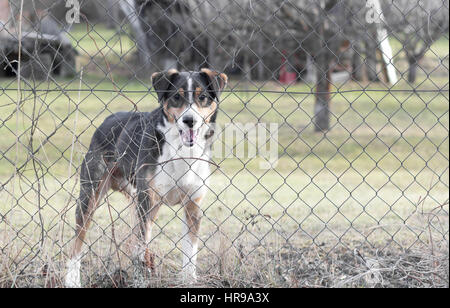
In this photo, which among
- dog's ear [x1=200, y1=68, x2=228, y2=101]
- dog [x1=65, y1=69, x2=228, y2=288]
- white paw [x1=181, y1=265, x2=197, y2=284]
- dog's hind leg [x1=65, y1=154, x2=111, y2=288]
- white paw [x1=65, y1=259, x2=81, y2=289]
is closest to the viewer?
white paw [x1=65, y1=259, x2=81, y2=289]

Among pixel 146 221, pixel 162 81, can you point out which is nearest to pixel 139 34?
pixel 162 81

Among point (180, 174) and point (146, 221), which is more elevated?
point (180, 174)

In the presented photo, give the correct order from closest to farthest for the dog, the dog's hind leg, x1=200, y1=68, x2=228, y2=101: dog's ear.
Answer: the dog's hind leg
the dog
x1=200, y1=68, x2=228, y2=101: dog's ear

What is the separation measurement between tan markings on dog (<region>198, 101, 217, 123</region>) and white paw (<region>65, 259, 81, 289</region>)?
131cm

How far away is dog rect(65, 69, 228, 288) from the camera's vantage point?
405 centimetres

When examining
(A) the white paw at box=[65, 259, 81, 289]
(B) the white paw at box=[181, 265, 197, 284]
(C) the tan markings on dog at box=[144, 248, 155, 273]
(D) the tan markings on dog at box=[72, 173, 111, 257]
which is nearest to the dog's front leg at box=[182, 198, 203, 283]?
(B) the white paw at box=[181, 265, 197, 284]

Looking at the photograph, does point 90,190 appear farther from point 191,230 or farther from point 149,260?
point 149,260

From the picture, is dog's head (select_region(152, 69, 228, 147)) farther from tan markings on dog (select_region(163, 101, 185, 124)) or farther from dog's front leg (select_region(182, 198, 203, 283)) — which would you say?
dog's front leg (select_region(182, 198, 203, 283))

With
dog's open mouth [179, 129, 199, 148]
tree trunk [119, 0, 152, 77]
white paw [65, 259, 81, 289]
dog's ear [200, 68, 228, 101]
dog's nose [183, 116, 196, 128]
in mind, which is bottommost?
white paw [65, 259, 81, 289]

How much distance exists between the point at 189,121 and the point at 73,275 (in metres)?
1.29

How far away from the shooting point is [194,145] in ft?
13.8

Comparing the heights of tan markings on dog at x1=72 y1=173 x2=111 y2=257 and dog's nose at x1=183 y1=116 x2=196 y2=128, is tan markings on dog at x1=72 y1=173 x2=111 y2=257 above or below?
below

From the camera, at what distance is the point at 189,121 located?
13.3 feet

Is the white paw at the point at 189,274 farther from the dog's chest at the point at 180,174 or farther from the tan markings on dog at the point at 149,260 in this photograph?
the dog's chest at the point at 180,174
